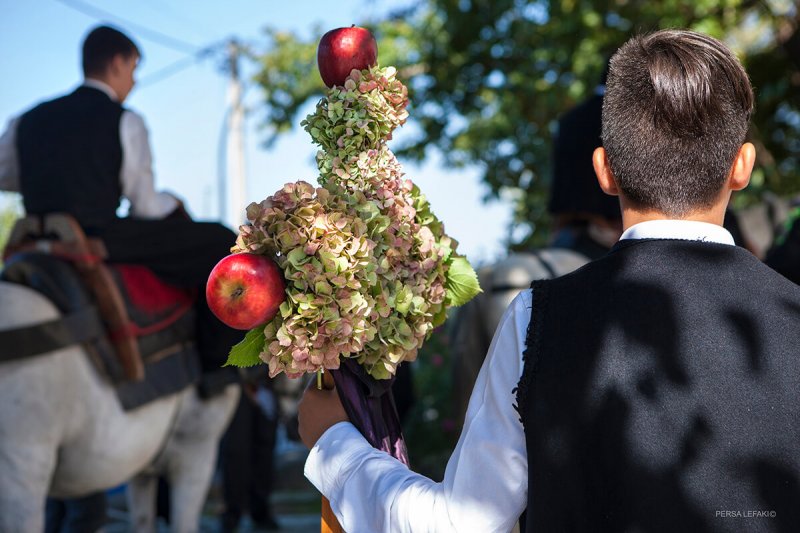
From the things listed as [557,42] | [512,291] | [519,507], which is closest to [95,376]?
[512,291]

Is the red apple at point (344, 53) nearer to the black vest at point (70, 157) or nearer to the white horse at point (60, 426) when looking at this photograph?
the white horse at point (60, 426)

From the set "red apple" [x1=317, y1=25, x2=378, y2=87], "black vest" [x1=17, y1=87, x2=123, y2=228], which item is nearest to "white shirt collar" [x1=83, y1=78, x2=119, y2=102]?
"black vest" [x1=17, y1=87, x2=123, y2=228]

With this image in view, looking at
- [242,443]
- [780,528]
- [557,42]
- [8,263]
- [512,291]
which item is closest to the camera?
[780,528]

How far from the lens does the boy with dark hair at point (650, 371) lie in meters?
1.42

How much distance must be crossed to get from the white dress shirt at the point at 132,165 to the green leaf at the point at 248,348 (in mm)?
2690

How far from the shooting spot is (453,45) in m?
8.70

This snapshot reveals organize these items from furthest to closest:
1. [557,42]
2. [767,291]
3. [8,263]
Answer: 1. [557,42]
2. [8,263]
3. [767,291]

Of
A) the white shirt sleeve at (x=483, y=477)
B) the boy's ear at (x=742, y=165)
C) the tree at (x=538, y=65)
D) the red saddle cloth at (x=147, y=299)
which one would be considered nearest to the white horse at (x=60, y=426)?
the red saddle cloth at (x=147, y=299)

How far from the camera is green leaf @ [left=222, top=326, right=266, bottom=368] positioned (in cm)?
178

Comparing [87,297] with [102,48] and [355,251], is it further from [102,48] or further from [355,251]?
[355,251]

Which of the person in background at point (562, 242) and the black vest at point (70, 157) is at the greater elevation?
the black vest at point (70, 157)

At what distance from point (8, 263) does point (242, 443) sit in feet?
12.0

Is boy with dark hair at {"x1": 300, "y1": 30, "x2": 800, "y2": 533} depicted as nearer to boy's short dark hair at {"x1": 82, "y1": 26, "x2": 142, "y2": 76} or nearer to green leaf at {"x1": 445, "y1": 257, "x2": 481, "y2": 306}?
green leaf at {"x1": 445, "y1": 257, "x2": 481, "y2": 306}

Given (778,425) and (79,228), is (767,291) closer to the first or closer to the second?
(778,425)
